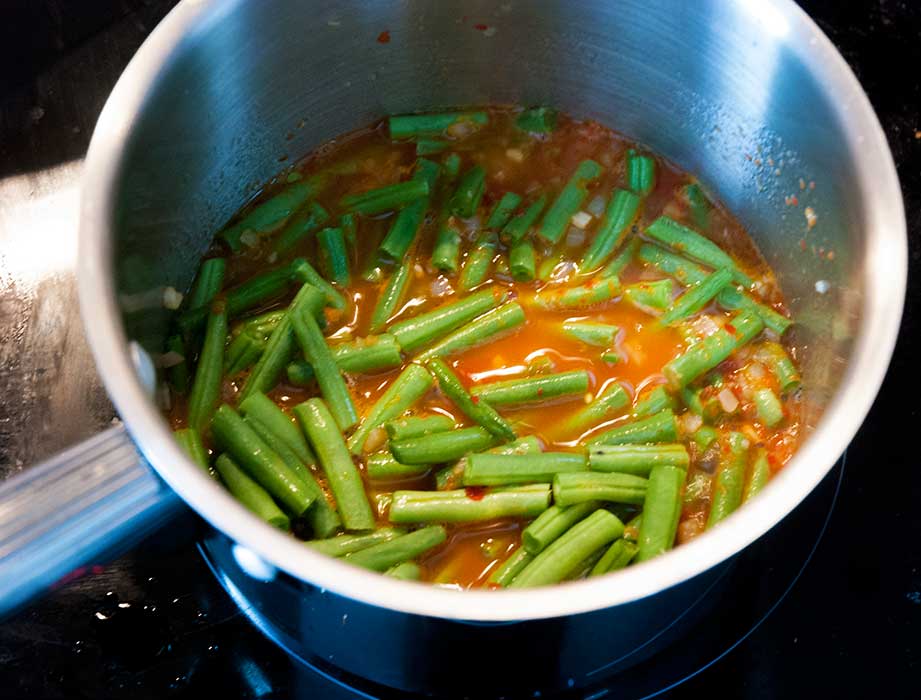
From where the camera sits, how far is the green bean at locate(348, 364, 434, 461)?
1.77m

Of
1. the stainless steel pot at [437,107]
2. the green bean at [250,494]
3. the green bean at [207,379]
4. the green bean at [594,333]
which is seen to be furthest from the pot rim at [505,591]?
the green bean at [594,333]

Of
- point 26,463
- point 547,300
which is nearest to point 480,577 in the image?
point 547,300

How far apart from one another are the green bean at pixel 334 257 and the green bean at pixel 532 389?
15.0 inches

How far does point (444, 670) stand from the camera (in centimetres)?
159

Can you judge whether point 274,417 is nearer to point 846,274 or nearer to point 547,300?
point 547,300

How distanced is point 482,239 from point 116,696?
1.12 meters

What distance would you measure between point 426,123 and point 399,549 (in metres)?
1.02

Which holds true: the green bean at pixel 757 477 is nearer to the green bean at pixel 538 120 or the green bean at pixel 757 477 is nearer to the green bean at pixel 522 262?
the green bean at pixel 522 262

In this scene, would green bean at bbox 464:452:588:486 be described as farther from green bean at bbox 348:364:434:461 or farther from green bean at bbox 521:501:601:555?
green bean at bbox 348:364:434:461

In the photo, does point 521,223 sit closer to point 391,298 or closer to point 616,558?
point 391,298

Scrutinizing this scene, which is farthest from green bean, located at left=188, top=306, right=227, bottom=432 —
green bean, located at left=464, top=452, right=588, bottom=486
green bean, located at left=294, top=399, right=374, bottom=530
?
green bean, located at left=464, top=452, right=588, bottom=486

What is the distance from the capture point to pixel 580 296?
6.44 ft

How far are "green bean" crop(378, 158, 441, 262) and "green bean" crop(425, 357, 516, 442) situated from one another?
0.29 m

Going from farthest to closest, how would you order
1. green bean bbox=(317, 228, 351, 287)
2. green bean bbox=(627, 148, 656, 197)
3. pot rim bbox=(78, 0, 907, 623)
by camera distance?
green bean bbox=(627, 148, 656, 197) → green bean bbox=(317, 228, 351, 287) → pot rim bbox=(78, 0, 907, 623)
